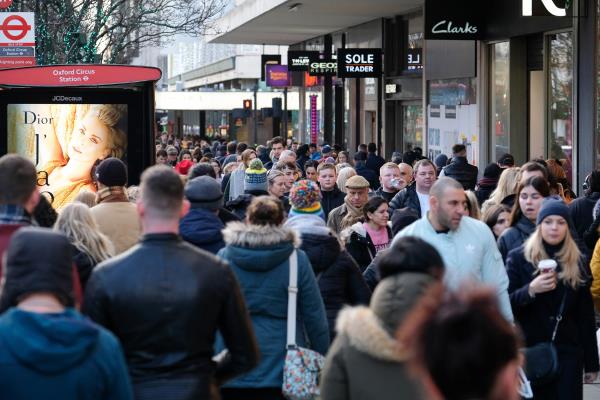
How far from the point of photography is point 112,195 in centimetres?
943

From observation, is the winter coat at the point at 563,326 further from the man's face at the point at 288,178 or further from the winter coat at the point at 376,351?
the man's face at the point at 288,178

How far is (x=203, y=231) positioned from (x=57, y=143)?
7.56m

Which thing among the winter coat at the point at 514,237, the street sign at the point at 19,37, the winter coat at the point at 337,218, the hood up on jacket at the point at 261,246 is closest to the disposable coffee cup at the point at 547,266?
the winter coat at the point at 514,237

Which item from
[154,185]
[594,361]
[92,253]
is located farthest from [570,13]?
[154,185]

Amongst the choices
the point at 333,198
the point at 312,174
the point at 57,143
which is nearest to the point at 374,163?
the point at 312,174

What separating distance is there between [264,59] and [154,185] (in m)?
43.8

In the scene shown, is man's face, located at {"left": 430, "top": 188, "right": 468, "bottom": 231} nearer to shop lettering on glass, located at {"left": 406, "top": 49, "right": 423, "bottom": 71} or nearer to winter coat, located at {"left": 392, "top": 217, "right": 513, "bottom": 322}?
winter coat, located at {"left": 392, "top": 217, "right": 513, "bottom": 322}

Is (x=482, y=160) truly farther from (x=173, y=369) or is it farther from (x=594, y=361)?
(x=173, y=369)

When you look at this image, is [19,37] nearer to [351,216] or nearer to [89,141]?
[89,141]

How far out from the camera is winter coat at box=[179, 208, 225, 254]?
8.28 metres

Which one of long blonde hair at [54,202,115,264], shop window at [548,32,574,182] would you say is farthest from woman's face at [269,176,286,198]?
shop window at [548,32,574,182]

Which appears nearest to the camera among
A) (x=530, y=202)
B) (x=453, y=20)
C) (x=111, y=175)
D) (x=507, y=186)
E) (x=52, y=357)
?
(x=52, y=357)

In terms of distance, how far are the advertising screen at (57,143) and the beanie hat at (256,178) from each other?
288 cm

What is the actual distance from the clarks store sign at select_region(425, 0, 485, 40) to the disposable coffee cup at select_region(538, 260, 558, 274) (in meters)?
14.9
